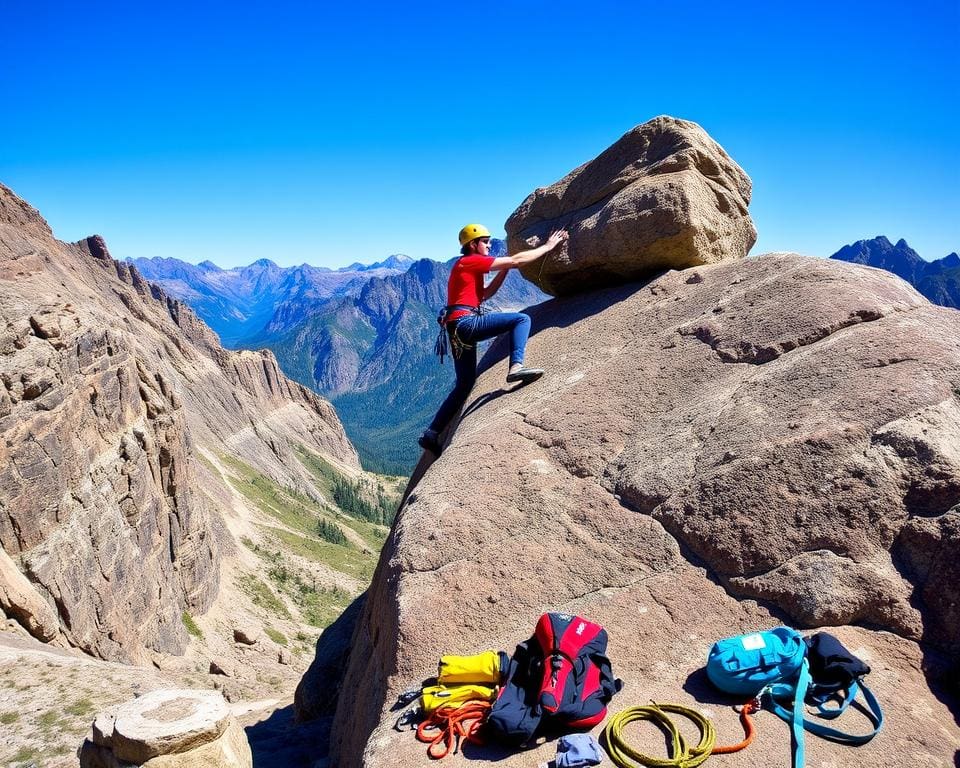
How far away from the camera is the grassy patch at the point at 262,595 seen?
5459 centimetres

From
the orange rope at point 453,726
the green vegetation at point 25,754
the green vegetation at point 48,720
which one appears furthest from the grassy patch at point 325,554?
the orange rope at point 453,726

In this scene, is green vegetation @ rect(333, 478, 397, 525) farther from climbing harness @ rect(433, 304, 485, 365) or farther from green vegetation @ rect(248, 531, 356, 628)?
climbing harness @ rect(433, 304, 485, 365)

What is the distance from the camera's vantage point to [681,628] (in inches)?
246

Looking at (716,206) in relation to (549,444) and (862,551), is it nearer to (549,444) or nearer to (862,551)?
→ (549,444)

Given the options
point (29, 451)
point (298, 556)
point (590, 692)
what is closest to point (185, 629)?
point (29, 451)

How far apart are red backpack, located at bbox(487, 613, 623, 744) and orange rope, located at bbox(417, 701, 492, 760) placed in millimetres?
→ 239

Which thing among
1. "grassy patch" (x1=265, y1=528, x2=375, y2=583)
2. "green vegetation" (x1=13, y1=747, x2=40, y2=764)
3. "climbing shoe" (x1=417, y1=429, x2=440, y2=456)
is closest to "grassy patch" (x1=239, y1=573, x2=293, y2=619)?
"grassy patch" (x1=265, y1=528, x2=375, y2=583)

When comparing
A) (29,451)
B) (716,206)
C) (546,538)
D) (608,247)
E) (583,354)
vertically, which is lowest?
(29,451)

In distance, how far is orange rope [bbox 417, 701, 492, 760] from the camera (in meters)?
5.26

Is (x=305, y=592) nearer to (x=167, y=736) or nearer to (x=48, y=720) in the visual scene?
(x=48, y=720)

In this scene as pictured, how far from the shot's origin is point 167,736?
675cm

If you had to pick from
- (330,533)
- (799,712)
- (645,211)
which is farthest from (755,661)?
(330,533)

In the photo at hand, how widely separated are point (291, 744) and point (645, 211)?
1205 centimetres

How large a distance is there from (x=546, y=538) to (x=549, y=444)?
177cm
